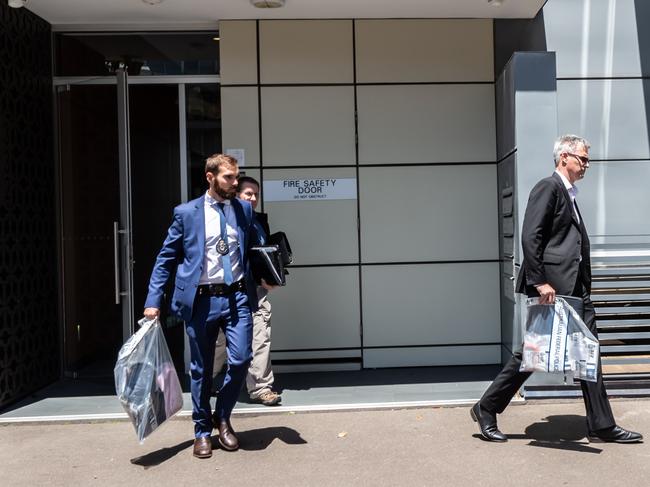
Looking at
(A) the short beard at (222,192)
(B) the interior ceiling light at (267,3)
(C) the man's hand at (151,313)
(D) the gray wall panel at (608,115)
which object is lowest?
(C) the man's hand at (151,313)

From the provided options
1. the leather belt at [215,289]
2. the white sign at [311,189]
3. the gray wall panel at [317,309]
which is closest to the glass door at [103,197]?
the white sign at [311,189]

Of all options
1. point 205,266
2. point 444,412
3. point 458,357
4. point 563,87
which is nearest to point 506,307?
point 458,357

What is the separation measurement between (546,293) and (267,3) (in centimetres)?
348

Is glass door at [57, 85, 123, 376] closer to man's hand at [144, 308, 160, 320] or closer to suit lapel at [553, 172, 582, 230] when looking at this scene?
man's hand at [144, 308, 160, 320]

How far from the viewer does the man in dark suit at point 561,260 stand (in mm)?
4680

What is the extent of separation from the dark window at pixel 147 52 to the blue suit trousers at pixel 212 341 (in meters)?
3.17

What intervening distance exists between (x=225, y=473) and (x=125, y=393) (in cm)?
79

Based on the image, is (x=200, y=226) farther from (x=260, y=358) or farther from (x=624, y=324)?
(x=624, y=324)

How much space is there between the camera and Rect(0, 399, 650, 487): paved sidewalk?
4.28 meters

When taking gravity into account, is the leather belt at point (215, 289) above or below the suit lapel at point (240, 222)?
below

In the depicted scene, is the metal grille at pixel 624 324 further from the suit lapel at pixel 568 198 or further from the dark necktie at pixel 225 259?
the dark necktie at pixel 225 259

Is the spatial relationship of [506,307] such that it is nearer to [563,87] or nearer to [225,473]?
[563,87]

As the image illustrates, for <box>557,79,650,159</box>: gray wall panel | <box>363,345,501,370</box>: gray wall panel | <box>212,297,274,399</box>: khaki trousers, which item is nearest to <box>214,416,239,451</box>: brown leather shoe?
<box>212,297,274,399</box>: khaki trousers

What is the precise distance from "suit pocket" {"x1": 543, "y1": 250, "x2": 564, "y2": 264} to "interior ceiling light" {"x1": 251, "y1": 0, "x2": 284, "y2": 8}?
3178 mm
